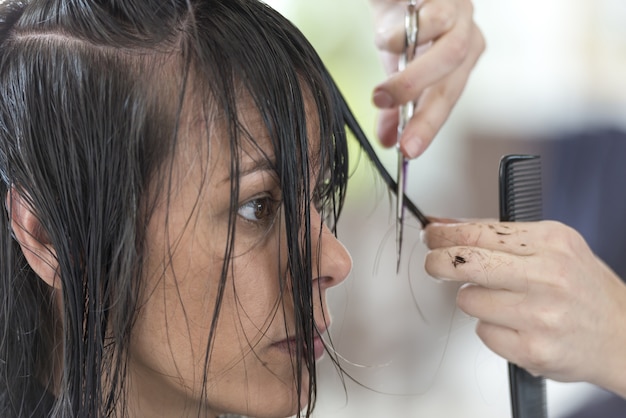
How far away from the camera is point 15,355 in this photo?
90 cm

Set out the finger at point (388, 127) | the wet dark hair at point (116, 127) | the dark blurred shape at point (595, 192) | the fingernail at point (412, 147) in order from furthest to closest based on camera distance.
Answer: the dark blurred shape at point (595, 192) → the finger at point (388, 127) → the fingernail at point (412, 147) → the wet dark hair at point (116, 127)

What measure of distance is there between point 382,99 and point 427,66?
73 millimetres

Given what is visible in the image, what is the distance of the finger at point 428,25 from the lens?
1.06m

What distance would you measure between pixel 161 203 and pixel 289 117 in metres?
0.16

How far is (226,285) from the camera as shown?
0.82 m

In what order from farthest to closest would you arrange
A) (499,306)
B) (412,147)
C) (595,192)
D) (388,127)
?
(595,192)
(388,127)
(412,147)
(499,306)

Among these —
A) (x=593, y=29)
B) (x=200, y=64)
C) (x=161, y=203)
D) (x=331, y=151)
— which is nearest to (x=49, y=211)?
(x=161, y=203)

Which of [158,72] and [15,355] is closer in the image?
[158,72]

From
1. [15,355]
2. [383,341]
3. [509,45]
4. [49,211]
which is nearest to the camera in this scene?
[49,211]

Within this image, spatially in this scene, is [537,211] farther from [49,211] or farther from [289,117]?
[49,211]

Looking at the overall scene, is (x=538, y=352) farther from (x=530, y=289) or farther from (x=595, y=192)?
(x=595, y=192)

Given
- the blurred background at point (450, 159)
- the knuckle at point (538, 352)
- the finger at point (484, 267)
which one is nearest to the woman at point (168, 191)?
the finger at point (484, 267)

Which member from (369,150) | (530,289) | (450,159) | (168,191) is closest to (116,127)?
(168,191)

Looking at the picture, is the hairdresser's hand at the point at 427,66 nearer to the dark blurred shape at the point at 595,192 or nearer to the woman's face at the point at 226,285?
the woman's face at the point at 226,285
